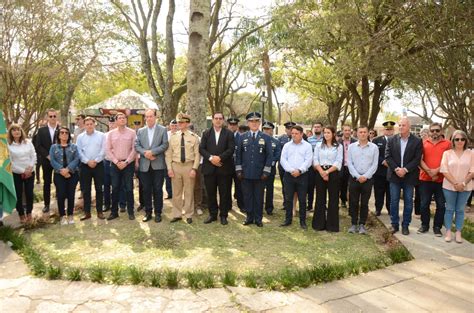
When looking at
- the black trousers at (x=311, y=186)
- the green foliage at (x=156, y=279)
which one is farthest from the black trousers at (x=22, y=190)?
the black trousers at (x=311, y=186)

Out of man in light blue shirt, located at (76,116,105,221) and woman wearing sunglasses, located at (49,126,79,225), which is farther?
man in light blue shirt, located at (76,116,105,221)

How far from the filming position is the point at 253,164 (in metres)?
6.73

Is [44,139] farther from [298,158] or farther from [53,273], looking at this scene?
[298,158]

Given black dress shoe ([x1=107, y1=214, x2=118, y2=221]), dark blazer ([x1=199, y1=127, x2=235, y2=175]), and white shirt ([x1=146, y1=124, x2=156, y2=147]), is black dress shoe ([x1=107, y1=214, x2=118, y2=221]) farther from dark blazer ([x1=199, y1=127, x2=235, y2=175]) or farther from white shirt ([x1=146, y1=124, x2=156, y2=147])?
dark blazer ([x1=199, y1=127, x2=235, y2=175])

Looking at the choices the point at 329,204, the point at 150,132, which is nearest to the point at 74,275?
the point at 150,132

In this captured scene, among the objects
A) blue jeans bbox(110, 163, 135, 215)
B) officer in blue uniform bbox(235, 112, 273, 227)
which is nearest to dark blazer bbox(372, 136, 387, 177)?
officer in blue uniform bbox(235, 112, 273, 227)

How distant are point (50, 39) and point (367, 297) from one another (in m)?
11.1

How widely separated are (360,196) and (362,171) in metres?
0.52

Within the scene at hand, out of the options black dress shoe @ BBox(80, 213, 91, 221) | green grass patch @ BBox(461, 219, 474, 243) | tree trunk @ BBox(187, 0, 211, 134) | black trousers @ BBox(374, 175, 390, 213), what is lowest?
green grass patch @ BBox(461, 219, 474, 243)

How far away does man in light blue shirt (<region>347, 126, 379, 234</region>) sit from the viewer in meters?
6.34

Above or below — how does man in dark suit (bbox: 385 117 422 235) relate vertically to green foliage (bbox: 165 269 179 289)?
above

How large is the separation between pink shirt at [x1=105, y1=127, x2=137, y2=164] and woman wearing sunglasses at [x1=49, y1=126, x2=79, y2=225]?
0.57 metres

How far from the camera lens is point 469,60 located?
388 inches

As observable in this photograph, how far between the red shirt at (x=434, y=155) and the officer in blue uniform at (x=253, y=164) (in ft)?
8.47
